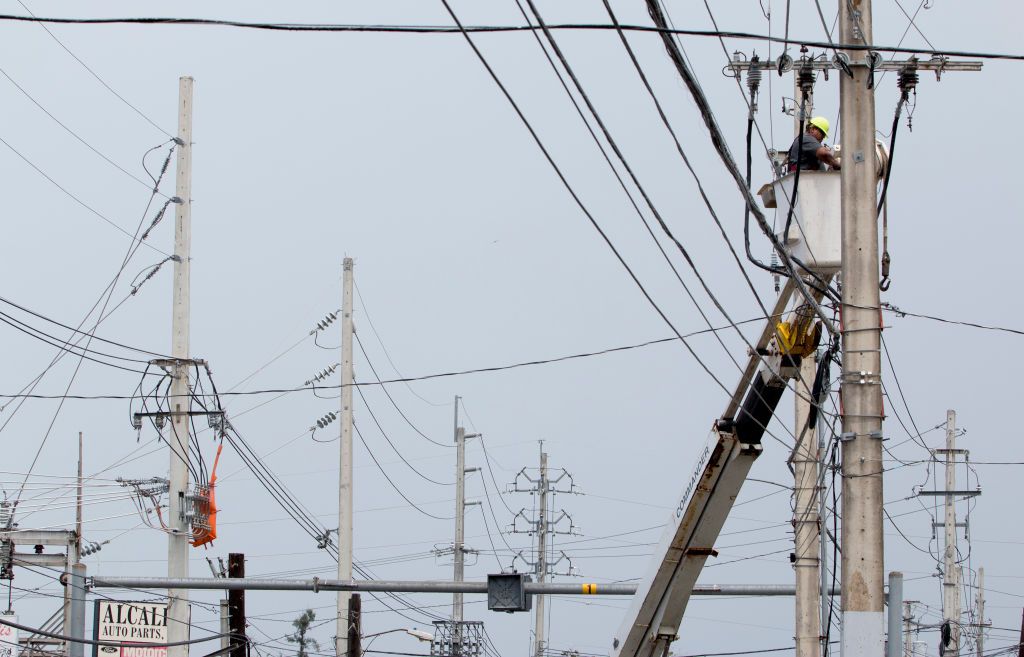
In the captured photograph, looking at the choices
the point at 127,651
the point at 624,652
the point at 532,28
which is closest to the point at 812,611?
the point at 624,652

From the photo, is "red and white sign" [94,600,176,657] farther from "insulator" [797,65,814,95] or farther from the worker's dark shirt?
"insulator" [797,65,814,95]

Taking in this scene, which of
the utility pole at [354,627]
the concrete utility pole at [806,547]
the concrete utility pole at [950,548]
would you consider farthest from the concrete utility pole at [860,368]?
the concrete utility pole at [950,548]

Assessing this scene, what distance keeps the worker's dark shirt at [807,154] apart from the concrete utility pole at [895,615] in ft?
14.0

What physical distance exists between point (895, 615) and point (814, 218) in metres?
4.29

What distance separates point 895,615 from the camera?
14844mm

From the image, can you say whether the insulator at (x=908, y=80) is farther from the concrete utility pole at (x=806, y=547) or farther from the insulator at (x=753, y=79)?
the concrete utility pole at (x=806, y=547)

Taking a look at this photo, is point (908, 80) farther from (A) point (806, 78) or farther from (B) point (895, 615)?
(B) point (895, 615)

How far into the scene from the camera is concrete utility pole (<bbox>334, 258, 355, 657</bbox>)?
31703 millimetres

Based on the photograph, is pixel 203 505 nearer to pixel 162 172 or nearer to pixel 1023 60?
pixel 162 172

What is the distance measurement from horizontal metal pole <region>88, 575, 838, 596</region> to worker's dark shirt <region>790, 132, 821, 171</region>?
6565 millimetres

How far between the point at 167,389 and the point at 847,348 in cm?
1605

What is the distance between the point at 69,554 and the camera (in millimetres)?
31938

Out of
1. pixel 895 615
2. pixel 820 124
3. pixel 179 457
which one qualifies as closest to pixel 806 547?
pixel 895 615

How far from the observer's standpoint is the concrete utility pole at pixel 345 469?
31703mm
